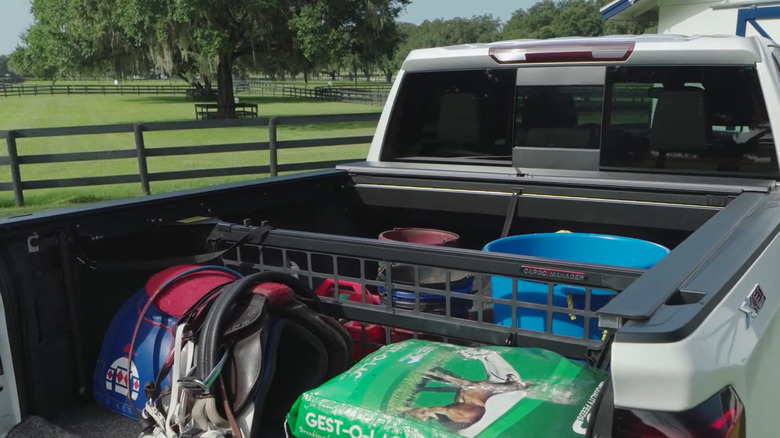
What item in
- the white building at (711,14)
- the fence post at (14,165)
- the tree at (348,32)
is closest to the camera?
the fence post at (14,165)

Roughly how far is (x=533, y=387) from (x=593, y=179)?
199 centimetres

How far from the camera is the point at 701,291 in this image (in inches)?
56.7

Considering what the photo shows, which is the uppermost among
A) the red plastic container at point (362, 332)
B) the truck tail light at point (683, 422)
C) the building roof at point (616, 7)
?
the building roof at point (616, 7)

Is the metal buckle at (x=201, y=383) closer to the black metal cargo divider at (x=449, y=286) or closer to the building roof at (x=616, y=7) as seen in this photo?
the black metal cargo divider at (x=449, y=286)

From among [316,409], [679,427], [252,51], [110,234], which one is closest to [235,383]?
[316,409]

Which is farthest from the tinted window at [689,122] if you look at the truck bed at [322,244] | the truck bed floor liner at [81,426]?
the truck bed floor liner at [81,426]

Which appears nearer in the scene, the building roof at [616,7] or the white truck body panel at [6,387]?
the white truck body panel at [6,387]

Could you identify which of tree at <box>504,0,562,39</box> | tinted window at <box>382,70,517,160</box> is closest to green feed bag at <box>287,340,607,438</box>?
tinted window at <box>382,70,517,160</box>

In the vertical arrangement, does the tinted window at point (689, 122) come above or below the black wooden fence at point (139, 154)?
above

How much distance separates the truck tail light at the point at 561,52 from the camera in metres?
3.40

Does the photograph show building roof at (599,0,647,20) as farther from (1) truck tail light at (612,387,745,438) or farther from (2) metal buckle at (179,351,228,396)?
(1) truck tail light at (612,387,745,438)

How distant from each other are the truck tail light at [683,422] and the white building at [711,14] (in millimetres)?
13902

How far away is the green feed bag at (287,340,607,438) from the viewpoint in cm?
159

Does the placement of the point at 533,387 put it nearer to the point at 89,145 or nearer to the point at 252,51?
the point at 89,145
